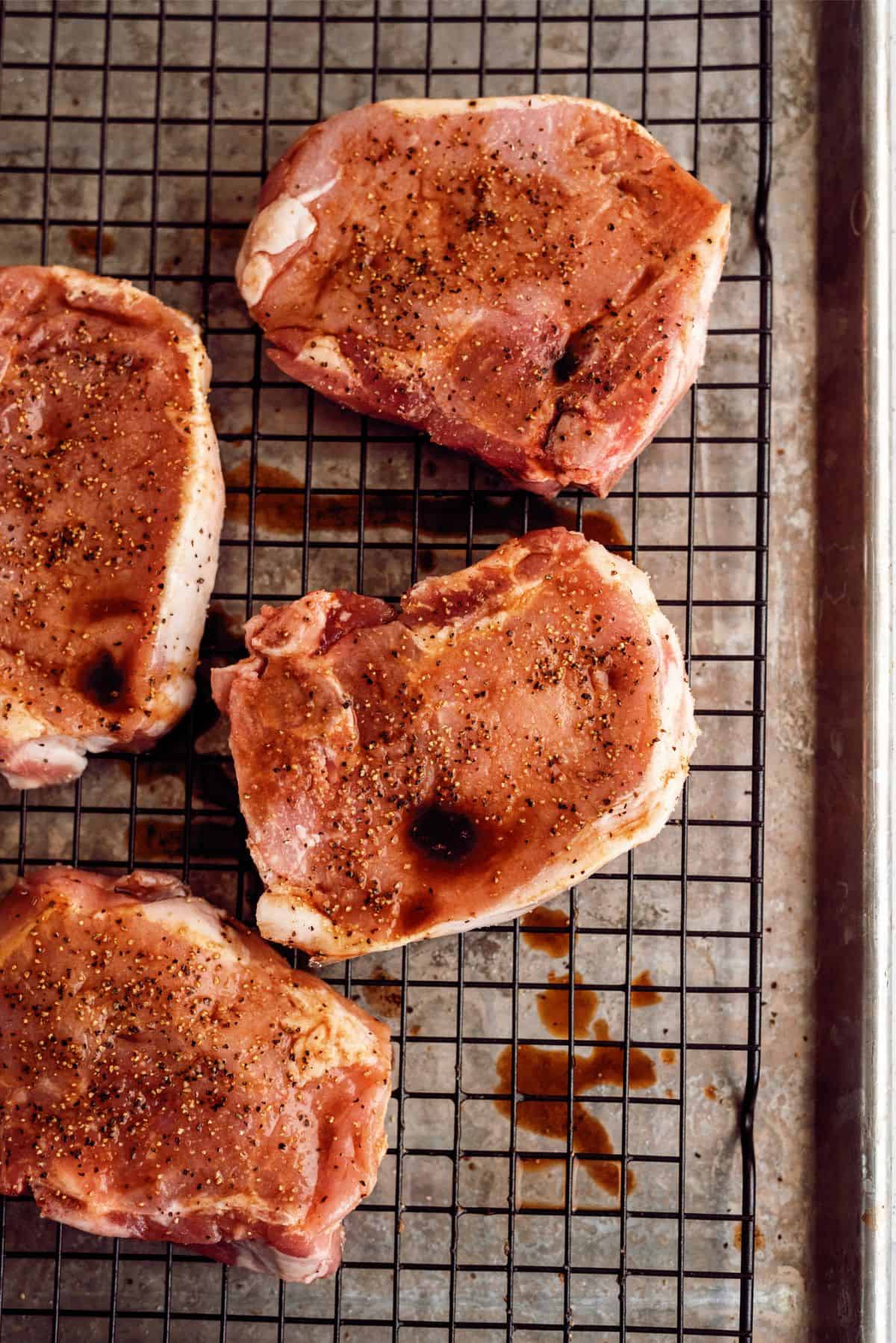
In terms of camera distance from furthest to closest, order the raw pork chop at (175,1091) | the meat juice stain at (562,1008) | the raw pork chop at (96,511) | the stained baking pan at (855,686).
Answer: the meat juice stain at (562,1008), the stained baking pan at (855,686), the raw pork chop at (96,511), the raw pork chop at (175,1091)

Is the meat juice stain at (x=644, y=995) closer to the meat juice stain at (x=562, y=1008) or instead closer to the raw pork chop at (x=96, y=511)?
the meat juice stain at (x=562, y=1008)

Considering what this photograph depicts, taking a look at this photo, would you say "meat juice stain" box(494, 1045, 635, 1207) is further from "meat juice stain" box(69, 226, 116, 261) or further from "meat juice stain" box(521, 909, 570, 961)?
"meat juice stain" box(69, 226, 116, 261)

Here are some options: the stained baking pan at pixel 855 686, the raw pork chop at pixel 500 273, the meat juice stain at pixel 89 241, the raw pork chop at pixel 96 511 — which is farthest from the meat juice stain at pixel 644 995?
the meat juice stain at pixel 89 241

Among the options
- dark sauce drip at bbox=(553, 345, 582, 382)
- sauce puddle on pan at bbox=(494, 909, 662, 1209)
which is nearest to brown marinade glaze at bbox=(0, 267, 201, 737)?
dark sauce drip at bbox=(553, 345, 582, 382)

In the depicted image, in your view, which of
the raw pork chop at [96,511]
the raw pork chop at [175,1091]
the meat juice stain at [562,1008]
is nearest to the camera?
the raw pork chop at [175,1091]

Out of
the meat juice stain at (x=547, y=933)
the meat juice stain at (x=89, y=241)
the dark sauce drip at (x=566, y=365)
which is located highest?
the meat juice stain at (x=89, y=241)

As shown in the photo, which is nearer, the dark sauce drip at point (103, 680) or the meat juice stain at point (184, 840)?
the dark sauce drip at point (103, 680)
